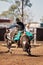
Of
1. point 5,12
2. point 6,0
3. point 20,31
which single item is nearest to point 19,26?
point 20,31

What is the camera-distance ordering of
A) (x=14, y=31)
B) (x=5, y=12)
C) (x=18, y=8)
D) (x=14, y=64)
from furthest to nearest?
(x=5, y=12) < (x=18, y=8) < (x=14, y=31) < (x=14, y=64)

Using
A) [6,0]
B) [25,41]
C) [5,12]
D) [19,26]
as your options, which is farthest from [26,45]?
[5,12]

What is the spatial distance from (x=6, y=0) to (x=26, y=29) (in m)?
35.8

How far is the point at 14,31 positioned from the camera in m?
13.8

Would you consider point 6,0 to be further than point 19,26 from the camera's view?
Yes

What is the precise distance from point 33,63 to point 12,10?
49763 mm

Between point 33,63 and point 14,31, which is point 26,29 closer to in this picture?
point 14,31

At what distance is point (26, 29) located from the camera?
43.1 ft

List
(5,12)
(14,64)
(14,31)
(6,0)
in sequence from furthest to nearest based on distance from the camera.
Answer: (5,12) < (6,0) < (14,31) < (14,64)

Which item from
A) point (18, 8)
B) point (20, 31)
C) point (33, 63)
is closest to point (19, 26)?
point (20, 31)

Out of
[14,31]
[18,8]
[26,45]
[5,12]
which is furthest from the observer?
[5,12]

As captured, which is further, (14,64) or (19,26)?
(19,26)

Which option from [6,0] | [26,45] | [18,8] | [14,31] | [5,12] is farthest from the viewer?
[5,12]

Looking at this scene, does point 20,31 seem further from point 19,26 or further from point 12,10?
point 12,10
